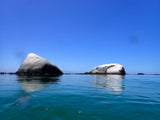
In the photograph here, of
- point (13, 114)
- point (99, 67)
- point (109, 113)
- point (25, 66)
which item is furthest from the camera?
point (99, 67)

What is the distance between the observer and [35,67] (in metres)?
31.7

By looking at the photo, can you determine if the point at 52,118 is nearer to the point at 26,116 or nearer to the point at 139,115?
the point at 26,116

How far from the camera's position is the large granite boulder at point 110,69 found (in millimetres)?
42675

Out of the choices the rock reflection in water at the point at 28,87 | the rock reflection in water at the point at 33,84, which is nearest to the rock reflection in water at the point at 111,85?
the rock reflection in water at the point at 28,87

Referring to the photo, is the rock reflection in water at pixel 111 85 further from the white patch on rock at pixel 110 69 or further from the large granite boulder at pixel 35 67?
the white patch on rock at pixel 110 69

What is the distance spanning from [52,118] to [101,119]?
4.34 feet

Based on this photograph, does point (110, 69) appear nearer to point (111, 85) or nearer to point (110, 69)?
point (110, 69)

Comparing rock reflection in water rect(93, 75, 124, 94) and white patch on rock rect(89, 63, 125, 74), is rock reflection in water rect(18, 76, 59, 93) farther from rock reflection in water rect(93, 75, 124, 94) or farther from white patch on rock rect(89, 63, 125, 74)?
white patch on rock rect(89, 63, 125, 74)

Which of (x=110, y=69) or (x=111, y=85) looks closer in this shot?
(x=111, y=85)

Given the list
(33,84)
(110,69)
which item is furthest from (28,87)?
(110,69)

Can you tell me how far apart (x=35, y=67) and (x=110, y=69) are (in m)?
31.7

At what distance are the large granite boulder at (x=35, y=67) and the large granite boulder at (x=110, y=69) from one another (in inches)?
904

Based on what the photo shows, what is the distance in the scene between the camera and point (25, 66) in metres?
32.7

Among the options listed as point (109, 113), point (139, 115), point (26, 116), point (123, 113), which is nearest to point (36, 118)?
point (26, 116)
